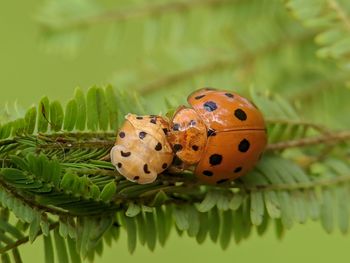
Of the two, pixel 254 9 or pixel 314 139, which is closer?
pixel 314 139

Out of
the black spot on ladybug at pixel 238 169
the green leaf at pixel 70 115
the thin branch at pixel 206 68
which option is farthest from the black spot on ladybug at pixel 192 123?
the thin branch at pixel 206 68

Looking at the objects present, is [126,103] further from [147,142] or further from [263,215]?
[263,215]

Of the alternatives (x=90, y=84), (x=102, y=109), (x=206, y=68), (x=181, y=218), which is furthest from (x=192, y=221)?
(x=90, y=84)

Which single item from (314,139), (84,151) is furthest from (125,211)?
(314,139)

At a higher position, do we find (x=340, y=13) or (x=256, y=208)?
(x=340, y=13)

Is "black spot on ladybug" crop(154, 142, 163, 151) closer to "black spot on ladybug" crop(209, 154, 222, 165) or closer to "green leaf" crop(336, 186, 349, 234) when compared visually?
"black spot on ladybug" crop(209, 154, 222, 165)

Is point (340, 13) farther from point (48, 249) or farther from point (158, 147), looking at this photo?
point (48, 249)
